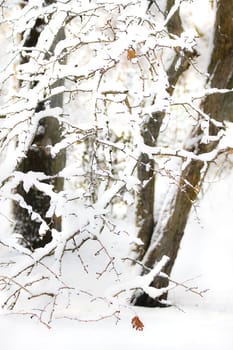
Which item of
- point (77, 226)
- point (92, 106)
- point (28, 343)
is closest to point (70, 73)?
point (92, 106)

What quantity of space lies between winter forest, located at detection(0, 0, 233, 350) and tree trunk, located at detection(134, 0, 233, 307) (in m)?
0.01

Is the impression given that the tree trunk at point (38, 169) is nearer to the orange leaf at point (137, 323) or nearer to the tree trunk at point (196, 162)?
the tree trunk at point (196, 162)

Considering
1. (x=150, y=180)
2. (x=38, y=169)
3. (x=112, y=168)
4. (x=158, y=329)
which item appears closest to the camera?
(x=158, y=329)

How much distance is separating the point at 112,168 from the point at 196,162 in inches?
35.8

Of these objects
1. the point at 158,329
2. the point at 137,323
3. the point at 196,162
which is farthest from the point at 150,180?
the point at 137,323

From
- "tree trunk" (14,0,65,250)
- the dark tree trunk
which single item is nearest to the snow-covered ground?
the dark tree trunk

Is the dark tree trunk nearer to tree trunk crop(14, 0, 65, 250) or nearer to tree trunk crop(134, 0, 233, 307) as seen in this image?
tree trunk crop(134, 0, 233, 307)

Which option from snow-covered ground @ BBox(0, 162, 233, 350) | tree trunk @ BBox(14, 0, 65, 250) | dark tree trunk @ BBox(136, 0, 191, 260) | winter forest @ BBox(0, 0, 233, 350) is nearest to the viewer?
winter forest @ BBox(0, 0, 233, 350)

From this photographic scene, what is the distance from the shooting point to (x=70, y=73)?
3.74 metres

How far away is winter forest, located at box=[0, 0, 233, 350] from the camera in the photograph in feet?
12.7

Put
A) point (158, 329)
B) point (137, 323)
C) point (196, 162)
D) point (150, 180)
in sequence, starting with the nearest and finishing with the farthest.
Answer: point (137, 323), point (158, 329), point (196, 162), point (150, 180)

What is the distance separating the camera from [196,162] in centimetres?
591

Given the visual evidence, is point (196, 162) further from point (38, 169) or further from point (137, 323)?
point (38, 169)

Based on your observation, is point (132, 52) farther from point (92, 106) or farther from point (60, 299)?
point (60, 299)
